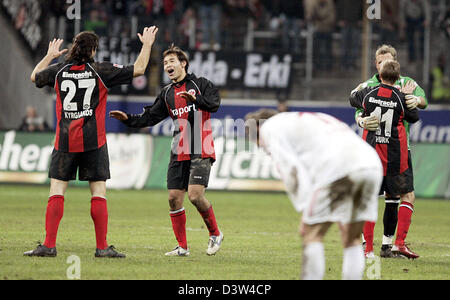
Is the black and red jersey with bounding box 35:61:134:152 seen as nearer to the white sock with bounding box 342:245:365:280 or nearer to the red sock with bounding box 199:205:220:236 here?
the red sock with bounding box 199:205:220:236

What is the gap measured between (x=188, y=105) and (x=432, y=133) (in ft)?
52.3

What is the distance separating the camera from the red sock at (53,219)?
8.95m

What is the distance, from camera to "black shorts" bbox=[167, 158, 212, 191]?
31.6 feet

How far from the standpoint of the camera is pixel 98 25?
2378cm

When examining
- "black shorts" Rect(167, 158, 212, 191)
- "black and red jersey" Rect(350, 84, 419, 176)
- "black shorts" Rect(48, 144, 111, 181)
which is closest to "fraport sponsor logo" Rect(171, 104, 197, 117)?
"black shorts" Rect(167, 158, 212, 191)

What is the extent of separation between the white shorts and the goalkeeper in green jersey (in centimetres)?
340

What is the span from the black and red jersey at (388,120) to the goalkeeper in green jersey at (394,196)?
10 centimetres

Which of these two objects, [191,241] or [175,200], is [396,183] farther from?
[191,241]

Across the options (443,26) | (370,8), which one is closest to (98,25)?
(370,8)

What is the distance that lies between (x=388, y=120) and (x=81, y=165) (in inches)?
134

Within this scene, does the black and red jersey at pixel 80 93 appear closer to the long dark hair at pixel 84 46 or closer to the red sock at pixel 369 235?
the long dark hair at pixel 84 46

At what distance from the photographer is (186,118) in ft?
32.1

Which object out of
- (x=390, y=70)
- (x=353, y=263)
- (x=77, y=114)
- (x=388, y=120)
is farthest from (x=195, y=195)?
(x=353, y=263)
